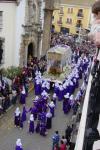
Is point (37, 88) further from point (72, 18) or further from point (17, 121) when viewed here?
point (72, 18)

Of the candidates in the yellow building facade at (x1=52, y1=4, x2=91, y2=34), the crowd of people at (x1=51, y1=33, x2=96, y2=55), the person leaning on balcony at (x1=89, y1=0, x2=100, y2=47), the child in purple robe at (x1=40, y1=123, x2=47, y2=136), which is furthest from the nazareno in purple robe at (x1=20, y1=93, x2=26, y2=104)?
the yellow building facade at (x1=52, y1=4, x2=91, y2=34)

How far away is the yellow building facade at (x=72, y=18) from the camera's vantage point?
5097 cm

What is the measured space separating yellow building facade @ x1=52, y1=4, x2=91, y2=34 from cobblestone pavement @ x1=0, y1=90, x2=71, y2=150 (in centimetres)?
3362

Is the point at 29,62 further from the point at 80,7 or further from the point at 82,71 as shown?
the point at 80,7

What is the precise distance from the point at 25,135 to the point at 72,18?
37985 millimetres

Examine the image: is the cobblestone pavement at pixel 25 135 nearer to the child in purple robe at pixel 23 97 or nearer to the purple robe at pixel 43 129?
the purple robe at pixel 43 129

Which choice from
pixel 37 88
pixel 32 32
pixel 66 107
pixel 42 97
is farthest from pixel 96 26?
pixel 32 32

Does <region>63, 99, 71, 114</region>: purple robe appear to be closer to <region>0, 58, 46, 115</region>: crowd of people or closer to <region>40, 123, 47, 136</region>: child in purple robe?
<region>0, 58, 46, 115</region>: crowd of people

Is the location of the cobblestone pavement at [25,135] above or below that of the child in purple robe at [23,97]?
below

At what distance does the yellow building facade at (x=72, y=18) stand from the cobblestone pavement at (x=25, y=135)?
33616 mm

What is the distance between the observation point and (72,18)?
2045 inches

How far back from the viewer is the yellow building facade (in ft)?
167

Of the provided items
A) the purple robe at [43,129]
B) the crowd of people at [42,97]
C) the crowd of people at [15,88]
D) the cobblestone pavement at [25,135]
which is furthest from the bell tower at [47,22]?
the purple robe at [43,129]

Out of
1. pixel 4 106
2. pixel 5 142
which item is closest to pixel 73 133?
pixel 5 142
